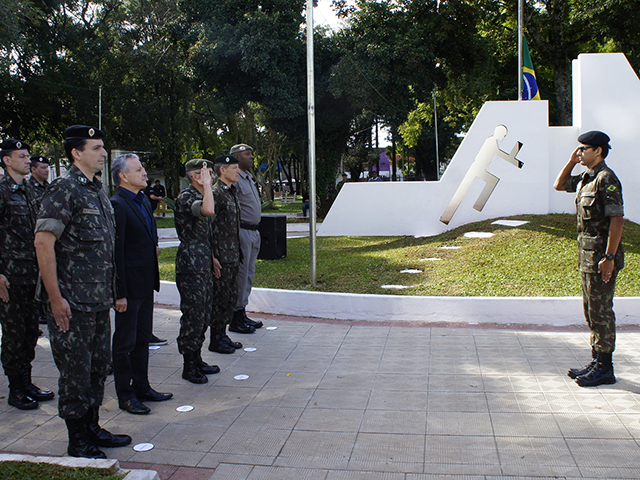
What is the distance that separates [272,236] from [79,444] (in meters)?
7.93

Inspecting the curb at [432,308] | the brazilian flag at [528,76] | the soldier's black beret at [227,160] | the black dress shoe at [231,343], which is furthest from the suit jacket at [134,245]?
the brazilian flag at [528,76]

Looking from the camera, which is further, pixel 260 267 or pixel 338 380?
pixel 260 267

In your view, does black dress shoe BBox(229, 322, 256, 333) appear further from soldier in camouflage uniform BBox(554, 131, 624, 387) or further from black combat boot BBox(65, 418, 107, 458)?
soldier in camouflage uniform BBox(554, 131, 624, 387)

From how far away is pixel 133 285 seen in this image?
4.21 meters

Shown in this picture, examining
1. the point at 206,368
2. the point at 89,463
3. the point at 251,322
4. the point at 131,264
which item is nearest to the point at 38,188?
the point at 131,264

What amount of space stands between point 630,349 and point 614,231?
1817mm

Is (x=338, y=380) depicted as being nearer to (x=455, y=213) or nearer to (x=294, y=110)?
(x=455, y=213)

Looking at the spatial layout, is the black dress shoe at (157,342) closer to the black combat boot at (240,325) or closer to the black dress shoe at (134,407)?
the black combat boot at (240,325)

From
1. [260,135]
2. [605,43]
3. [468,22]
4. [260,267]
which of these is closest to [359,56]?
[468,22]

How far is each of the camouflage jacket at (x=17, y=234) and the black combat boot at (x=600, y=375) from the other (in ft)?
14.9

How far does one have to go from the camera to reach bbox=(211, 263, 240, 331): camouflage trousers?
567 cm

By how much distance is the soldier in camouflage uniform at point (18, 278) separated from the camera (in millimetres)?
4512

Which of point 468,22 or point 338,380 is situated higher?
point 468,22

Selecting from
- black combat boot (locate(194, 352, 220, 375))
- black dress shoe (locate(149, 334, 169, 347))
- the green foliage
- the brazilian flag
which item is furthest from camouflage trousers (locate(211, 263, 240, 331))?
the green foliage
